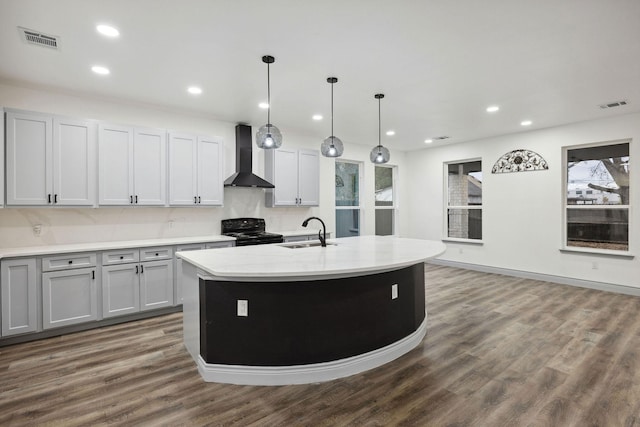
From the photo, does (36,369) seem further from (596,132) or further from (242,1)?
(596,132)

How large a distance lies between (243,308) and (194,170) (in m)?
2.78

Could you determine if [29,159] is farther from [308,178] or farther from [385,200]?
[385,200]

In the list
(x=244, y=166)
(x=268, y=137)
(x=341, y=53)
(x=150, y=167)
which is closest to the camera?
(x=341, y=53)

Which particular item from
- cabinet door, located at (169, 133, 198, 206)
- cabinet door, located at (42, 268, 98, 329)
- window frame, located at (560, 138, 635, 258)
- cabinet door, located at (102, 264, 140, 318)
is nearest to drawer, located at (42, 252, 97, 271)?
cabinet door, located at (42, 268, 98, 329)

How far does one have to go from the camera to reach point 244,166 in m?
5.25

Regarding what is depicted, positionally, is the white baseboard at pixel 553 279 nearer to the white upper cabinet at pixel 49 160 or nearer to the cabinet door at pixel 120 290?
the cabinet door at pixel 120 290

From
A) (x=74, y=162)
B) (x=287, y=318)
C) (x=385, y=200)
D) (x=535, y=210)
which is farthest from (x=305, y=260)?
(x=385, y=200)

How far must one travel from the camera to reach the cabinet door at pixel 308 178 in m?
5.81

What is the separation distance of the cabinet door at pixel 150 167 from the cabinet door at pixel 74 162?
1.50 feet

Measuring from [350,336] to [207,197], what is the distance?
3.06 m

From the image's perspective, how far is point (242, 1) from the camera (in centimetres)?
229

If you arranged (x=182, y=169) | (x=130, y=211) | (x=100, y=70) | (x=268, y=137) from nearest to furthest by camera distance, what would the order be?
(x=268, y=137), (x=100, y=70), (x=130, y=211), (x=182, y=169)

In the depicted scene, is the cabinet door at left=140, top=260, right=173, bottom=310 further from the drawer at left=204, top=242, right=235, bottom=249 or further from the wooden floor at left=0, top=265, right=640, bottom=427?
the drawer at left=204, top=242, right=235, bottom=249

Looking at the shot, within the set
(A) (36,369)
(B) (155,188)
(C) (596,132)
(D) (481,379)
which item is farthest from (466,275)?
(A) (36,369)
